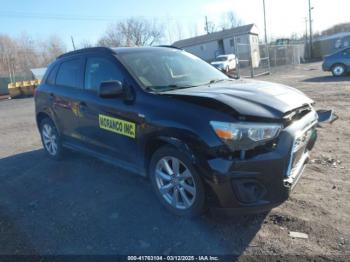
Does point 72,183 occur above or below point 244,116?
below

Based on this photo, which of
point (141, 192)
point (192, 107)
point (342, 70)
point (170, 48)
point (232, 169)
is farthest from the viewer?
point (342, 70)

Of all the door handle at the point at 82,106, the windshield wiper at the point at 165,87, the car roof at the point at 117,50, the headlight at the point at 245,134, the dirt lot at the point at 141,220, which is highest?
the car roof at the point at 117,50

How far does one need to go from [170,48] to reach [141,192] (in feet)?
7.51

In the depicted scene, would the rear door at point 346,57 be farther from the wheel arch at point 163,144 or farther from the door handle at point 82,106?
the wheel arch at point 163,144

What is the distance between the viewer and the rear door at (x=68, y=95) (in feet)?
16.6

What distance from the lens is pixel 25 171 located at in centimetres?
577

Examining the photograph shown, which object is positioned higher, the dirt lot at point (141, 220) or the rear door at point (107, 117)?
the rear door at point (107, 117)

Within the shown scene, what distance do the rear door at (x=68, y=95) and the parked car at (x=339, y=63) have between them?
15.3m

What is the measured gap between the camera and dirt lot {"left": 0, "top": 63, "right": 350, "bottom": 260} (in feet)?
10.3

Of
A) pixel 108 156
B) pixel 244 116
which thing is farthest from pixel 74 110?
pixel 244 116

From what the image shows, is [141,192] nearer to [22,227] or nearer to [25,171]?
[22,227]

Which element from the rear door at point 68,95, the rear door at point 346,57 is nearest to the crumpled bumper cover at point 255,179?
the rear door at point 68,95

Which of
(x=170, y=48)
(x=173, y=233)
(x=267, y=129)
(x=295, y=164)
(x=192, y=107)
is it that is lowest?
(x=173, y=233)

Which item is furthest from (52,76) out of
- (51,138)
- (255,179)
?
(255,179)
